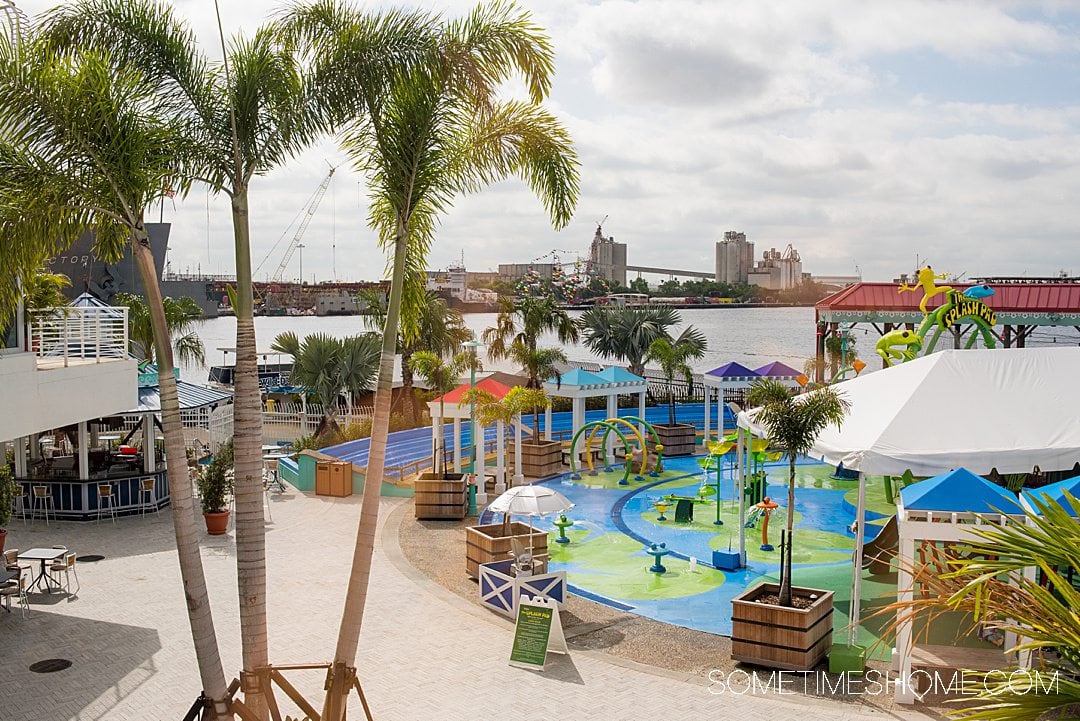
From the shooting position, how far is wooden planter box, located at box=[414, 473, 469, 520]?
20047 mm

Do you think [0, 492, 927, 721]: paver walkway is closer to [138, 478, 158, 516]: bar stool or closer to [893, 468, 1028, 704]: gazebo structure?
[893, 468, 1028, 704]: gazebo structure

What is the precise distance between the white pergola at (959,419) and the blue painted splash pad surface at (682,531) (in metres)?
2.70

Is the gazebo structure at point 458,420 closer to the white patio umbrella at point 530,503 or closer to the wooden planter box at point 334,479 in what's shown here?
the wooden planter box at point 334,479

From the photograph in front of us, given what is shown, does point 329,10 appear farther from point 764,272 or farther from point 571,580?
point 764,272

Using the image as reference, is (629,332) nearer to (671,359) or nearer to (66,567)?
(671,359)

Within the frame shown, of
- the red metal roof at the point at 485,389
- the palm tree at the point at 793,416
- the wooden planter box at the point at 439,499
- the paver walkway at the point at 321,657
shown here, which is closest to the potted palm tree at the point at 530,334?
the red metal roof at the point at 485,389

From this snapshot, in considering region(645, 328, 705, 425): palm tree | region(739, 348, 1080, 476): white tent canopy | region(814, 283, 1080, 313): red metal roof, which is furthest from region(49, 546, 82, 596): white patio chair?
region(814, 283, 1080, 313): red metal roof

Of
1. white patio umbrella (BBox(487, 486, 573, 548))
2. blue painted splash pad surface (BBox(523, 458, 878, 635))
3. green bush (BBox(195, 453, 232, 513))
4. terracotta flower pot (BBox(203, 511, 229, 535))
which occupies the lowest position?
blue painted splash pad surface (BBox(523, 458, 878, 635))

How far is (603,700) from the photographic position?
1057cm

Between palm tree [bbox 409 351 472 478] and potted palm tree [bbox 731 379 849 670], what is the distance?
9.91 m

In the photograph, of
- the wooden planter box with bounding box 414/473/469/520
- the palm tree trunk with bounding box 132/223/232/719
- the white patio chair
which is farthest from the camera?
the wooden planter box with bounding box 414/473/469/520

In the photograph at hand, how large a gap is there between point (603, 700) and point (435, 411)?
483 inches

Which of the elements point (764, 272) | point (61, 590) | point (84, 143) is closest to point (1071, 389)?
point (84, 143)

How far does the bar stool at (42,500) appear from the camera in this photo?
1956 centimetres
